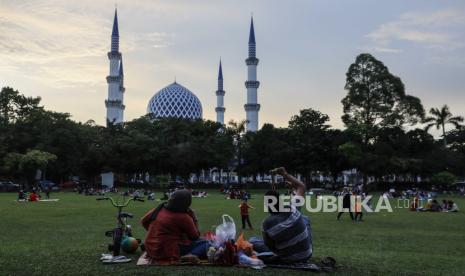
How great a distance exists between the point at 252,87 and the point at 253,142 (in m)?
17.6

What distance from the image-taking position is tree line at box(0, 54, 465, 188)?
166ft

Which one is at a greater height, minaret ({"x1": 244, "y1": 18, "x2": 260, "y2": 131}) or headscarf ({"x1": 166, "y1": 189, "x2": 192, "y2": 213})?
minaret ({"x1": 244, "y1": 18, "x2": 260, "y2": 131})

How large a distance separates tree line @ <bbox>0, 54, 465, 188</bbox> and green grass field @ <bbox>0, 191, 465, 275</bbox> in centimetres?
3198

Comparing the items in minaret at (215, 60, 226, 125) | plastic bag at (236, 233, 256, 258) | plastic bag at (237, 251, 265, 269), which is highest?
minaret at (215, 60, 226, 125)

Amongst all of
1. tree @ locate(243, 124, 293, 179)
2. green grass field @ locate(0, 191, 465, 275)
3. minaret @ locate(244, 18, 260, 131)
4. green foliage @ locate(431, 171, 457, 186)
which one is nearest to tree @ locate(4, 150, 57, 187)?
tree @ locate(243, 124, 293, 179)

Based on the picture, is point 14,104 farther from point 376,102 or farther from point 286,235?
point 286,235

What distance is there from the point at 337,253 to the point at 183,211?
3996 millimetres

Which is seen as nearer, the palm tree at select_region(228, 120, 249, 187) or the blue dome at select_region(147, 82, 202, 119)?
the palm tree at select_region(228, 120, 249, 187)

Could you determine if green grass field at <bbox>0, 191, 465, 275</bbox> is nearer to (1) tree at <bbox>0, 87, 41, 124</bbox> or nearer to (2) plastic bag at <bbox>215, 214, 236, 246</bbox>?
(2) plastic bag at <bbox>215, 214, 236, 246</bbox>

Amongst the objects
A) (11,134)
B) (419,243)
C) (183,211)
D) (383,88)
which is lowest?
(419,243)

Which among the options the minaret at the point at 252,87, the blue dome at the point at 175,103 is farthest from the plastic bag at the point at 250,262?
the blue dome at the point at 175,103

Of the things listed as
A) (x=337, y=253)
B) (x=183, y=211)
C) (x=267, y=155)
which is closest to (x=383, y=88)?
(x=267, y=155)

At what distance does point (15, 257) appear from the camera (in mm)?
8797

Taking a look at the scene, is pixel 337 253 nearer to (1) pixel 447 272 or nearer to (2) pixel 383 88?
(1) pixel 447 272
